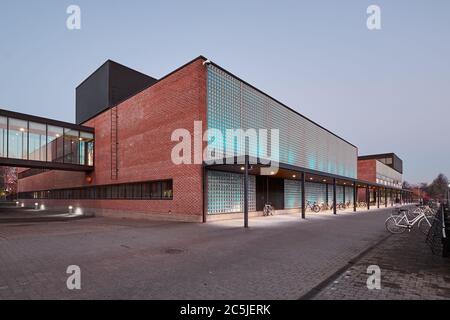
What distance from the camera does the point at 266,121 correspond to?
24.5 meters

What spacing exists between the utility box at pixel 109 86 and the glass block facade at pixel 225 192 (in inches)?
601

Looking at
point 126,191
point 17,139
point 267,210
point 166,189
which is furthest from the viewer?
point 17,139

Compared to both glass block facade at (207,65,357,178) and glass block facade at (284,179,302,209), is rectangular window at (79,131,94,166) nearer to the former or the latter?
glass block facade at (207,65,357,178)

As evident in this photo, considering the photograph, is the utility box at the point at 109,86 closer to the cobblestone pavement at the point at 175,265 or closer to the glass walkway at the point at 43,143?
the glass walkway at the point at 43,143

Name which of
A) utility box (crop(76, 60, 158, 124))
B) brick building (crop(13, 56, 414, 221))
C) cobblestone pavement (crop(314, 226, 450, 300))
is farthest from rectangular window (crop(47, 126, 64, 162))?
cobblestone pavement (crop(314, 226, 450, 300))

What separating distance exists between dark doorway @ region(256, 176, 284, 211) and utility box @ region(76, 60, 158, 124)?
15.3 metres

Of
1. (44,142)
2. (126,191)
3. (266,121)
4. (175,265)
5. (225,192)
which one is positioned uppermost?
(266,121)

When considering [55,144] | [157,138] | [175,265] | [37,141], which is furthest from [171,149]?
[55,144]

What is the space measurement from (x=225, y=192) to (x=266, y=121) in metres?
8.03

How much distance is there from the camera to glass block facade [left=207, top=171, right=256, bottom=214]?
18.5 meters

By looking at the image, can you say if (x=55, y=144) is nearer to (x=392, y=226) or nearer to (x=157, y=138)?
(x=157, y=138)

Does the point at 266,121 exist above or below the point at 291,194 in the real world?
above

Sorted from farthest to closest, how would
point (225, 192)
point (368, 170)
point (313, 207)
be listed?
point (368, 170) → point (313, 207) → point (225, 192)
